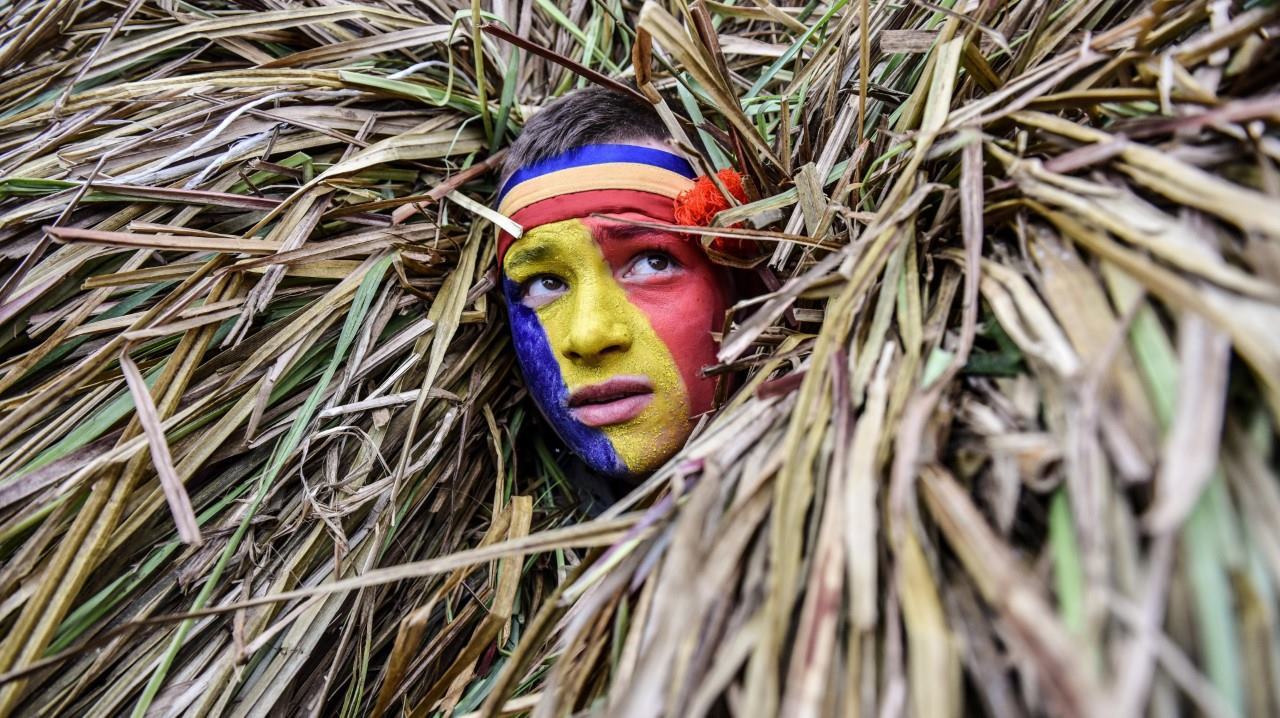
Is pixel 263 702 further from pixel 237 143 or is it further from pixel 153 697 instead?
pixel 237 143

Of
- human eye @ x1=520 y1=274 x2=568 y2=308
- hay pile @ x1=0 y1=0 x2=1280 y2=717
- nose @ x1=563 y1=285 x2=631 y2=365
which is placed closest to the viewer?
hay pile @ x1=0 y1=0 x2=1280 y2=717

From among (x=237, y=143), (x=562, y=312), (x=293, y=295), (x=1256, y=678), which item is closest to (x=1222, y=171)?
(x=1256, y=678)

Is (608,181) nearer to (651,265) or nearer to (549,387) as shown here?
(651,265)

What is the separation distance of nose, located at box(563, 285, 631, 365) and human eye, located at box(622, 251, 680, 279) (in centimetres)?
8

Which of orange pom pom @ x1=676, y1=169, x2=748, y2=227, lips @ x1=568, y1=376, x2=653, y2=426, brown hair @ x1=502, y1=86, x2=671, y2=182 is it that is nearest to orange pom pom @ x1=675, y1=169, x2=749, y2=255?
orange pom pom @ x1=676, y1=169, x2=748, y2=227

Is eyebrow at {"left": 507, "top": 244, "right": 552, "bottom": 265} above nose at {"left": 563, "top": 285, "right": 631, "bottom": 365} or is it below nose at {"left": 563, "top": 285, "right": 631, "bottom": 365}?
above

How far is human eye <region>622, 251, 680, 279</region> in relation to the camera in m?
1.33

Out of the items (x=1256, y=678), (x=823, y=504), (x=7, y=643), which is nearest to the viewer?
(x=1256, y=678)

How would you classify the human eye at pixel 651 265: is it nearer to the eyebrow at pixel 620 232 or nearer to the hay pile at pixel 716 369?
the eyebrow at pixel 620 232

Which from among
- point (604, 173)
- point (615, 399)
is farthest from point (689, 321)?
point (604, 173)

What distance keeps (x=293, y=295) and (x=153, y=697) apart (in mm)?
575

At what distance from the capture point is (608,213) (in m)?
1.31

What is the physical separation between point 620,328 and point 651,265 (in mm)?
123

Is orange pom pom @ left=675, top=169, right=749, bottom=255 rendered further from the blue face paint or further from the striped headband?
the blue face paint
